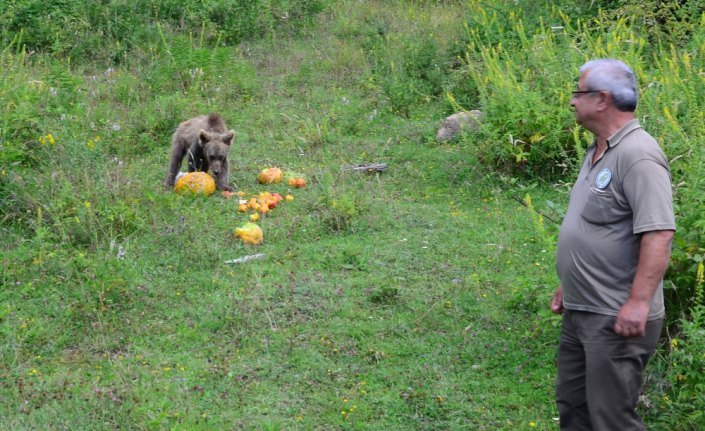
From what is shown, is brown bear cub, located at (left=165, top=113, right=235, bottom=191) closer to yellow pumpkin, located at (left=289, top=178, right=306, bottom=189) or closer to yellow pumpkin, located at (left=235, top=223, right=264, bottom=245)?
yellow pumpkin, located at (left=289, top=178, right=306, bottom=189)

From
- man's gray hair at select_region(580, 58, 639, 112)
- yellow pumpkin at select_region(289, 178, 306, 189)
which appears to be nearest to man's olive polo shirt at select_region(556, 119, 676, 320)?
man's gray hair at select_region(580, 58, 639, 112)

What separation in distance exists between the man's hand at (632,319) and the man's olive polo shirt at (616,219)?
3.7 inches

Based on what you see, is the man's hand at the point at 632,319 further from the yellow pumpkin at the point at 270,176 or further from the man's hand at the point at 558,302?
the yellow pumpkin at the point at 270,176

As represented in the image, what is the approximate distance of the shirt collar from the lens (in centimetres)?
427

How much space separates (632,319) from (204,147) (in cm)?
734

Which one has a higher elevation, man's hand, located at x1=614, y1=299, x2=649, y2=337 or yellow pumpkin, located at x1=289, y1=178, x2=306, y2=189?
man's hand, located at x1=614, y1=299, x2=649, y2=337

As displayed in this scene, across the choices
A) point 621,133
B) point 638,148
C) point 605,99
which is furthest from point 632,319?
point 605,99

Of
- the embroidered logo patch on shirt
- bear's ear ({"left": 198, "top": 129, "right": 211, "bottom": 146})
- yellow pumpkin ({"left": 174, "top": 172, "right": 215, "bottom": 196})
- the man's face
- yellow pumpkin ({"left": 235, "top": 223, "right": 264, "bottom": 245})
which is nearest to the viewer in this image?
the embroidered logo patch on shirt

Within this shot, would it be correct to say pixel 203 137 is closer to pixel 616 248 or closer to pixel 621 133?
pixel 621 133

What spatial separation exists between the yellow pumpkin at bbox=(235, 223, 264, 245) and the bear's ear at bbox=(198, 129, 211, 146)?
6.60 feet

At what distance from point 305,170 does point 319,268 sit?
9.91 ft

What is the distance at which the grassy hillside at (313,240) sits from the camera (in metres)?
6.02

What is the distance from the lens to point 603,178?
14.0 ft

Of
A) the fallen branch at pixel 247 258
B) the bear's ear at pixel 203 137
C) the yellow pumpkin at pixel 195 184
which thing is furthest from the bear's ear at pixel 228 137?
the fallen branch at pixel 247 258
